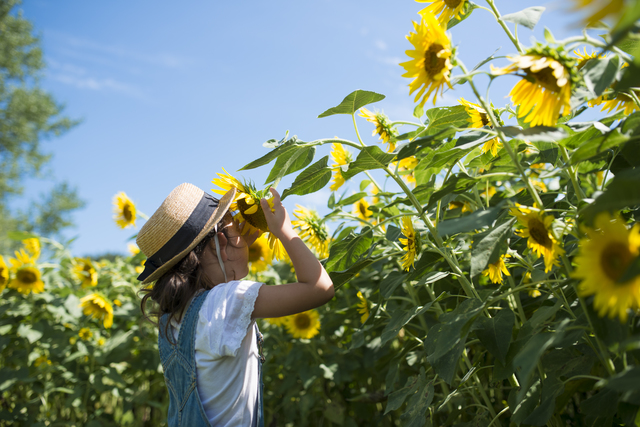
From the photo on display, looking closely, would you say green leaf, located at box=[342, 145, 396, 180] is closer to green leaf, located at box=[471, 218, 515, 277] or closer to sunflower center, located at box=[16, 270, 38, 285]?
green leaf, located at box=[471, 218, 515, 277]

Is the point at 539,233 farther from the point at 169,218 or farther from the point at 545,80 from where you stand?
the point at 169,218

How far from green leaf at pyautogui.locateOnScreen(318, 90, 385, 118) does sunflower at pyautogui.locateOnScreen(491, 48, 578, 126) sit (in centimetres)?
32

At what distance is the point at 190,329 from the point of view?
1.23 meters

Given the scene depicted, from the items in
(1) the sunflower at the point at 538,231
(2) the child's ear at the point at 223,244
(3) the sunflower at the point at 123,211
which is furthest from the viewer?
(3) the sunflower at the point at 123,211

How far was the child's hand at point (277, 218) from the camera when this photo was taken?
1106 millimetres

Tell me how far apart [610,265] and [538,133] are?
23 centimetres

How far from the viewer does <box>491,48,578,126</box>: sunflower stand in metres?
0.67

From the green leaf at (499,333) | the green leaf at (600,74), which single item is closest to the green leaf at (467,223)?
the green leaf at (600,74)

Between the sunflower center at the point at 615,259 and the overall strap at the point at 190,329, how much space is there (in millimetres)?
984

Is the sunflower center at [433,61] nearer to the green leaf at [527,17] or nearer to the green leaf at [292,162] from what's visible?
the green leaf at [527,17]

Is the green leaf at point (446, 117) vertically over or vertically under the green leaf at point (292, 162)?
under

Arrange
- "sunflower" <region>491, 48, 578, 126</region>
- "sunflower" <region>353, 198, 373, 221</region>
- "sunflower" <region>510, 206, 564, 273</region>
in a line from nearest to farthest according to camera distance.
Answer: "sunflower" <region>491, 48, 578, 126</region>, "sunflower" <region>510, 206, 564, 273</region>, "sunflower" <region>353, 198, 373, 221</region>

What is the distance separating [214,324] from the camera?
1166 millimetres

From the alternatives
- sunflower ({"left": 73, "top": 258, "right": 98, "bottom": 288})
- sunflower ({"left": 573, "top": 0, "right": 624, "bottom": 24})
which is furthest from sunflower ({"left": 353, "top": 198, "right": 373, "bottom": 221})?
sunflower ({"left": 73, "top": 258, "right": 98, "bottom": 288})
